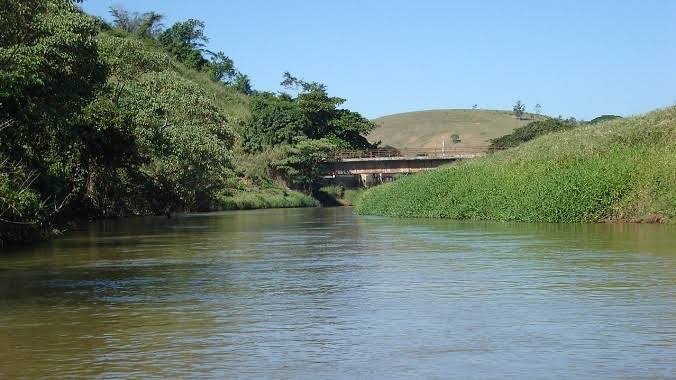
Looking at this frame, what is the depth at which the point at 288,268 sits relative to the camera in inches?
805

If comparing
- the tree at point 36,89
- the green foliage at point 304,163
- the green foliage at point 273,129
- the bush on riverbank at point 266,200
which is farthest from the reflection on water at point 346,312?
the green foliage at point 273,129

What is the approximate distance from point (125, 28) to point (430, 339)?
5293 inches

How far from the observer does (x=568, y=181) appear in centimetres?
3831

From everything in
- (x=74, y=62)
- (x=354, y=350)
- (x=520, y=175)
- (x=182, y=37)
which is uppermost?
(x=182, y=37)

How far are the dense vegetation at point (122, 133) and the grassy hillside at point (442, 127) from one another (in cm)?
5667

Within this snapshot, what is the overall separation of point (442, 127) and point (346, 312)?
168 metres

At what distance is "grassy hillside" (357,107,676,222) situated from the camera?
36.8 m

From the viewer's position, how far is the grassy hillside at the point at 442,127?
16788 centimetres

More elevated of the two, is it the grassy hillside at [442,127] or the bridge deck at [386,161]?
the grassy hillside at [442,127]

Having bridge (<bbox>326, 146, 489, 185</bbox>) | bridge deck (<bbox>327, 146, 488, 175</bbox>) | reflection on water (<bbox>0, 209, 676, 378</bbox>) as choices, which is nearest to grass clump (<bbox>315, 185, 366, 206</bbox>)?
bridge (<bbox>326, 146, 489, 185</bbox>)

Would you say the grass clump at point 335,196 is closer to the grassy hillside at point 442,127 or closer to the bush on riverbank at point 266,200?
the bush on riverbank at point 266,200

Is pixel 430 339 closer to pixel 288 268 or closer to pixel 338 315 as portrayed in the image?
pixel 338 315

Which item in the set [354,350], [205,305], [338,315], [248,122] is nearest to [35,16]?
[205,305]

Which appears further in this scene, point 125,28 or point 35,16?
point 125,28
